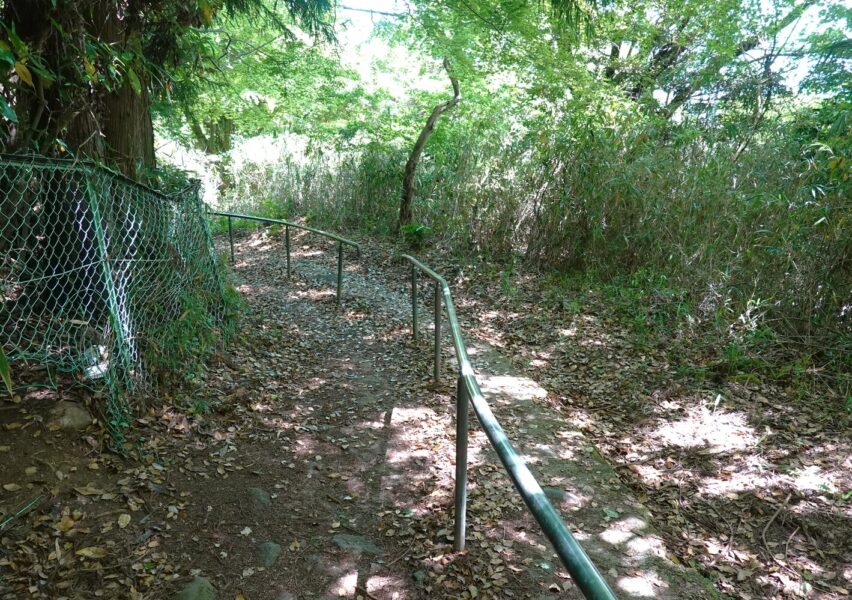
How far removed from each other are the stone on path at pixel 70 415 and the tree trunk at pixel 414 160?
7.92 m

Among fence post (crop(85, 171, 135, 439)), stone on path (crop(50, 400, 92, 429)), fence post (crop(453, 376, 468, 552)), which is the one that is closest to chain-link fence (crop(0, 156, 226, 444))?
fence post (crop(85, 171, 135, 439))

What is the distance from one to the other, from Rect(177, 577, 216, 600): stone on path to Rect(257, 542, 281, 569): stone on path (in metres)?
0.27

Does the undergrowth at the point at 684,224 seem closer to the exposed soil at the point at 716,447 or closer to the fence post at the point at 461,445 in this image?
the exposed soil at the point at 716,447

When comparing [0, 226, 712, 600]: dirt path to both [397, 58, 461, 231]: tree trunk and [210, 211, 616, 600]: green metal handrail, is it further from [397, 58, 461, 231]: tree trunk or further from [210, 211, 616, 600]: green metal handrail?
[397, 58, 461, 231]: tree trunk

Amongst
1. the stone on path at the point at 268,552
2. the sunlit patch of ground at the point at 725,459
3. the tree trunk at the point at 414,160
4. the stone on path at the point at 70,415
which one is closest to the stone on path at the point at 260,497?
the stone on path at the point at 268,552

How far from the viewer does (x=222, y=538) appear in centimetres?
290

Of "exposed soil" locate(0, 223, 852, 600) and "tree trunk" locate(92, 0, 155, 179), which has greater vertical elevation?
"tree trunk" locate(92, 0, 155, 179)

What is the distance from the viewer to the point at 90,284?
3.76 meters

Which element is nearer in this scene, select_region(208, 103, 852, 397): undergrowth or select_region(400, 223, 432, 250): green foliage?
select_region(208, 103, 852, 397): undergrowth

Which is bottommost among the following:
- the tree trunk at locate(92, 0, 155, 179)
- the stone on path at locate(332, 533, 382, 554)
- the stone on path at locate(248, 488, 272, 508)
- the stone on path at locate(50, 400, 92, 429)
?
the stone on path at locate(332, 533, 382, 554)

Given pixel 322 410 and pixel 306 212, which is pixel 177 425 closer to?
pixel 322 410

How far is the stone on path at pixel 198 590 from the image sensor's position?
248cm

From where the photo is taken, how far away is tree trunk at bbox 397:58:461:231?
10.7m

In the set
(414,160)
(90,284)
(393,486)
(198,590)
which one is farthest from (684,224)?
(198,590)
